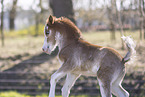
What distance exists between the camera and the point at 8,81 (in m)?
6.93

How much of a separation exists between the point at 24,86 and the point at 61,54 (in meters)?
4.47

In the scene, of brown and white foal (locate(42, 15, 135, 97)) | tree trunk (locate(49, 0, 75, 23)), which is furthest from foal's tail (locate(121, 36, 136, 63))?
tree trunk (locate(49, 0, 75, 23))

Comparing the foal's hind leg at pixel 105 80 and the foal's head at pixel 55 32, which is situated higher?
the foal's head at pixel 55 32

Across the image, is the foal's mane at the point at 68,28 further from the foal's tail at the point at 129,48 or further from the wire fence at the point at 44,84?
the wire fence at the point at 44,84

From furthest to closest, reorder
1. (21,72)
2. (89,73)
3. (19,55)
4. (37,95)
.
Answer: (19,55) < (21,72) < (37,95) < (89,73)

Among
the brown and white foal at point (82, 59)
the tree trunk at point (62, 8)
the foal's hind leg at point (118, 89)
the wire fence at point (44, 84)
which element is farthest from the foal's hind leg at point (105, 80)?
the tree trunk at point (62, 8)

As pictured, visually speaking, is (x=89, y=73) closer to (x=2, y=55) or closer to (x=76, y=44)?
(x=76, y=44)

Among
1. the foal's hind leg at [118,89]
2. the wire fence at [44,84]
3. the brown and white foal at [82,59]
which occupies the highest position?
the brown and white foal at [82,59]

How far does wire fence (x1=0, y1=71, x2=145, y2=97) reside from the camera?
6.22 metres

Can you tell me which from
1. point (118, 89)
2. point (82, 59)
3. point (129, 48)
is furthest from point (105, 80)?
point (129, 48)

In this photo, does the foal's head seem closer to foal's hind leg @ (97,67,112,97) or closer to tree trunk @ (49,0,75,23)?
foal's hind leg @ (97,67,112,97)

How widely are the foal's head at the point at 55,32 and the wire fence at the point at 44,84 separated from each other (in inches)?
150

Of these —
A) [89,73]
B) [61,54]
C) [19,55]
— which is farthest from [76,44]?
[19,55]

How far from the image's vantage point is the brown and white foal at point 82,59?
2.45m
